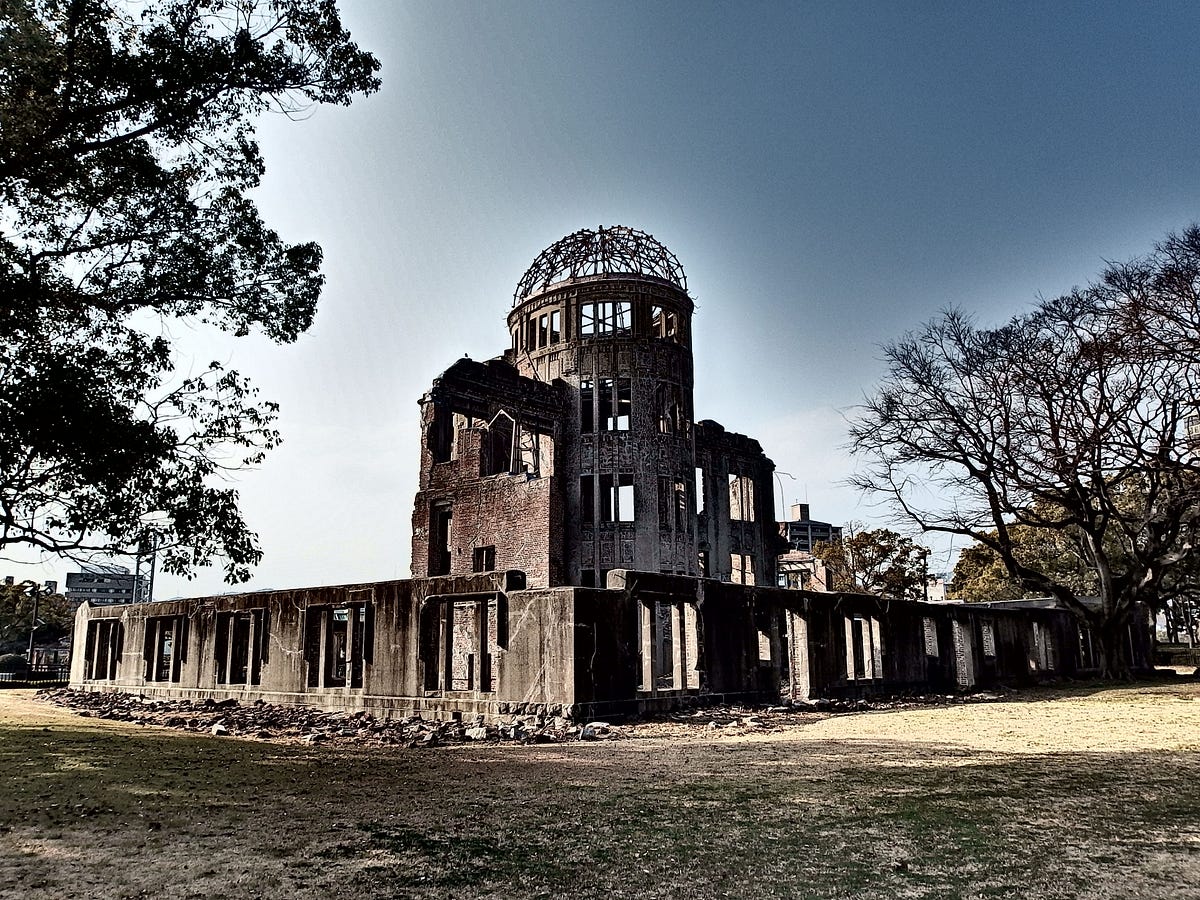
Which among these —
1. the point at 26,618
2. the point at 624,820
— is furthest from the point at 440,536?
the point at 26,618

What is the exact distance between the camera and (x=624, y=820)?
6.45 metres

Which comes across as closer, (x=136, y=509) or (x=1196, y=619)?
(x=136, y=509)

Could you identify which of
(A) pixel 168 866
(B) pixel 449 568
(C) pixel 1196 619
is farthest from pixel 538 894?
(C) pixel 1196 619

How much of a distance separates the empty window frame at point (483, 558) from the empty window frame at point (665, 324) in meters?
9.80

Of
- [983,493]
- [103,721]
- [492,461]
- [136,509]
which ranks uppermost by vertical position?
[492,461]

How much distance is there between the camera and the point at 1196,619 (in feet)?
172

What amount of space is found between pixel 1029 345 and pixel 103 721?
2291 cm

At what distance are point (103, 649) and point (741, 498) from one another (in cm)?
2343

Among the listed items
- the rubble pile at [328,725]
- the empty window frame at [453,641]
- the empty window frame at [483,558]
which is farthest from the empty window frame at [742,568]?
the rubble pile at [328,725]

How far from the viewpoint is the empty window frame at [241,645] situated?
22406 mm

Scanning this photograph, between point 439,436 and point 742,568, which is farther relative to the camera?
point 742,568

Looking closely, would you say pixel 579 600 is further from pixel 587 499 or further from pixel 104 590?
pixel 104 590

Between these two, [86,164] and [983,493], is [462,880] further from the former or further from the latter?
[983,493]

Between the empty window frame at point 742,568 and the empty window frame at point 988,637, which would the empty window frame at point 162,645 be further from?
the empty window frame at point 988,637
